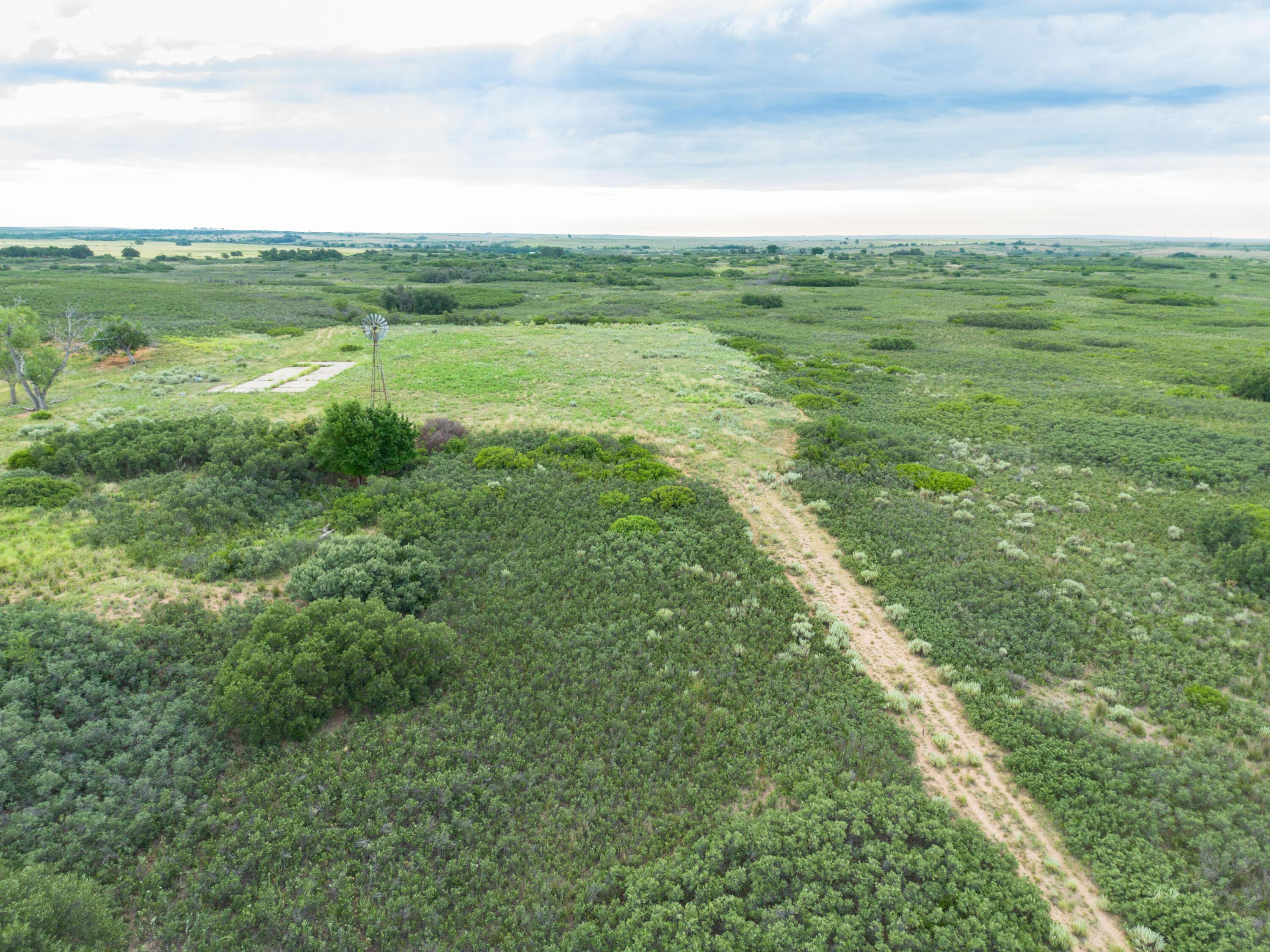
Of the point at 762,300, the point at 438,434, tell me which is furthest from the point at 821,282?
the point at 438,434

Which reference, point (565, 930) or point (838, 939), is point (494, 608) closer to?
point (565, 930)

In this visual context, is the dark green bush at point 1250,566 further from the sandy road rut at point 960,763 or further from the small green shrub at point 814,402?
the small green shrub at point 814,402

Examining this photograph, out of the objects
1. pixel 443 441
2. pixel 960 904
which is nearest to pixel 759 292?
pixel 443 441

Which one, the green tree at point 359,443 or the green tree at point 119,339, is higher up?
the green tree at point 119,339

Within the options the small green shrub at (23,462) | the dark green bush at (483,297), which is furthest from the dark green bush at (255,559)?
the dark green bush at (483,297)

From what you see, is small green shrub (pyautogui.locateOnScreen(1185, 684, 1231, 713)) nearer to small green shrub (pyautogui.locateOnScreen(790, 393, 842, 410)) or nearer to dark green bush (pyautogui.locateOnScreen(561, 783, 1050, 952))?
dark green bush (pyautogui.locateOnScreen(561, 783, 1050, 952))

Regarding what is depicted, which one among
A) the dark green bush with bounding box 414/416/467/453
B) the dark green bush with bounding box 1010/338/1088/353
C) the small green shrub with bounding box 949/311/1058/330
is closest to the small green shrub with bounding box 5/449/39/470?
the dark green bush with bounding box 414/416/467/453
